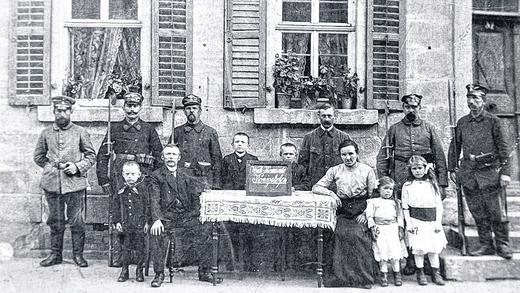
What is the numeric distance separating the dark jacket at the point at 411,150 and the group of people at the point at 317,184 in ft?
0.04

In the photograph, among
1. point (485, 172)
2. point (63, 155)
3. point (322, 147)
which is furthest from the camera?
point (322, 147)

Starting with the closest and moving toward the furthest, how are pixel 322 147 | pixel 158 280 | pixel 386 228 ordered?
pixel 158 280, pixel 386 228, pixel 322 147

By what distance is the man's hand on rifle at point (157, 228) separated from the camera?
5832 millimetres

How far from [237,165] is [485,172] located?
8.90 feet

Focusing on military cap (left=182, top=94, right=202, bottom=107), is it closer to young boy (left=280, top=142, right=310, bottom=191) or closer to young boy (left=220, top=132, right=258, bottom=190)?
young boy (left=220, top=132, right=258, bottom=190)

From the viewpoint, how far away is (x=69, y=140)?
670 cm

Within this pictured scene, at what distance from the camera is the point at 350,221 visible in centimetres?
617

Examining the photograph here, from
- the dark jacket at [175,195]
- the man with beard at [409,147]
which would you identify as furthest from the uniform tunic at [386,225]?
the dark jacket at [175,195]

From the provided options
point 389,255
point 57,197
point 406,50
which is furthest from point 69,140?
point 406,50

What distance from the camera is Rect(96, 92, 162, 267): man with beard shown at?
664 centimetres

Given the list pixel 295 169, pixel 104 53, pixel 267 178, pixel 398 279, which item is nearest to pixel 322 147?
pixel 295 169

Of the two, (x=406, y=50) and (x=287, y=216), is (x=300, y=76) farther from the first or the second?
(x=287, y=216)

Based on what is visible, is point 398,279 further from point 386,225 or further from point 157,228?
point 157,228

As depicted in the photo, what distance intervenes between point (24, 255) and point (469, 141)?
5364mm
